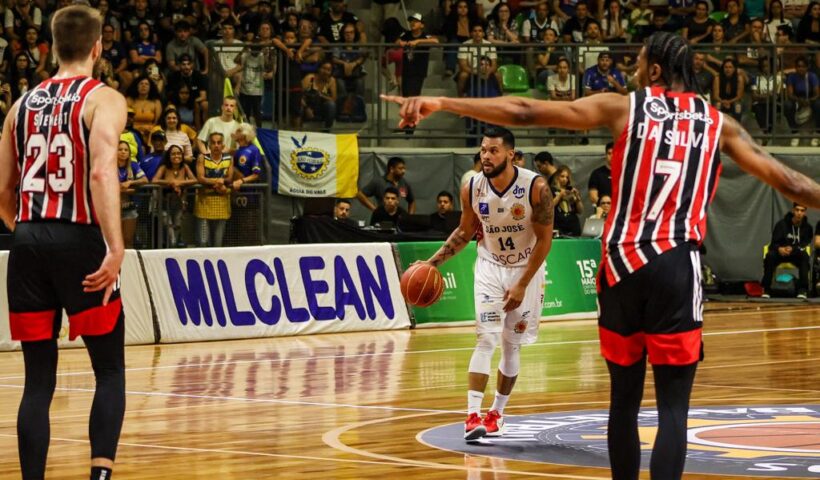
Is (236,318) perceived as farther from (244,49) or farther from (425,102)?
(425,102)

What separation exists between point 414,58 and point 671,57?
62.1ft

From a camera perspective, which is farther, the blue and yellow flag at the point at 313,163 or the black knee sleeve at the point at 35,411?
the blue and yellow flag at the point at 313,163

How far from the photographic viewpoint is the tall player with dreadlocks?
21.0ft

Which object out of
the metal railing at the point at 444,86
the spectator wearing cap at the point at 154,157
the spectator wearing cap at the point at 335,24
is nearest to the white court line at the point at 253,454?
the spectator wearing cap at the point at 154,157

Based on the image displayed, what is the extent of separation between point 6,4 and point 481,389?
1527 cm

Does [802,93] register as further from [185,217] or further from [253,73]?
[185,217]

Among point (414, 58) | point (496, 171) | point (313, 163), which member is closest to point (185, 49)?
point (313, 163)

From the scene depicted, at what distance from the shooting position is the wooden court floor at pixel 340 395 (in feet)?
31.5

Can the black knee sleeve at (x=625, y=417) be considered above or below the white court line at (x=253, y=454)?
above

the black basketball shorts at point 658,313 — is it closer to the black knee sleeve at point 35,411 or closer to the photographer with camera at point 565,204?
the black knee sleeve at point 35,411

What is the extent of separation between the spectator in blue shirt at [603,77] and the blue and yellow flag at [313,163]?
163 inches

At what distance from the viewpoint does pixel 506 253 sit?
11.1 metres

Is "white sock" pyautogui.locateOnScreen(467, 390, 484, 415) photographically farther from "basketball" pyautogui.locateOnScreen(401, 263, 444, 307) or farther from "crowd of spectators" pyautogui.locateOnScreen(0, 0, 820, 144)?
"crowd of spectators" pyautogui.locateOnScreen(0, 0, 820, 144)

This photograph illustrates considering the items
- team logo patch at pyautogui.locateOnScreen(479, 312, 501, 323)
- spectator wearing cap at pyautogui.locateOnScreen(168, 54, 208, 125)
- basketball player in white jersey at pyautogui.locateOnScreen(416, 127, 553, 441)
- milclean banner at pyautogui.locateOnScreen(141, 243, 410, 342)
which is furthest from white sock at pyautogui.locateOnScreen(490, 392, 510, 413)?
spectator wearing cap at pyautogui.locateOnScreen(168, 54, 208, 125)
